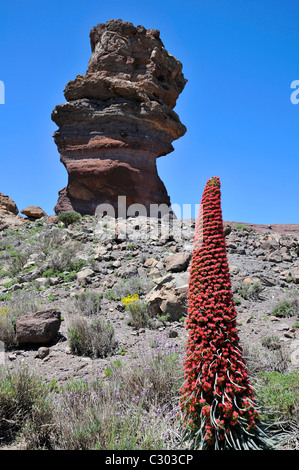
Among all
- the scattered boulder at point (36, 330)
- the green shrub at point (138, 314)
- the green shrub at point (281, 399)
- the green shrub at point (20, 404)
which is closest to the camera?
the green shrub at point (281, 399)

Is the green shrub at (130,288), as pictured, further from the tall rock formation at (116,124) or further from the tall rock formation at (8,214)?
the tall rock formation at (8,214)

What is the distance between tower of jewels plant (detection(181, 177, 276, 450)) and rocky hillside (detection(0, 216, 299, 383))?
5.01 feet

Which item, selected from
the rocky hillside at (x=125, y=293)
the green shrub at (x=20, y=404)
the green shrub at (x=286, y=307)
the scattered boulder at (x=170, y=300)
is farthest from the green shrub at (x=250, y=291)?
the green shrub at (x=20, y=404)

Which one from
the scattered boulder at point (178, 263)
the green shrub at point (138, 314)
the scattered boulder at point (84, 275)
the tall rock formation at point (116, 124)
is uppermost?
the tall rock formation at point (116, 124)

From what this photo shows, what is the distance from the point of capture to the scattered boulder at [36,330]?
214 inches

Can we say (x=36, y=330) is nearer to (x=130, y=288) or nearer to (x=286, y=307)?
(x=130, y=288)

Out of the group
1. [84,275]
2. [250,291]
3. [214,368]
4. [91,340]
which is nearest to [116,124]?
[84,275]

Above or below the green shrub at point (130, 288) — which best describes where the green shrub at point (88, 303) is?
below

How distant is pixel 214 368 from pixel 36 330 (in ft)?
13.1

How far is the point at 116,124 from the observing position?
18547 mm

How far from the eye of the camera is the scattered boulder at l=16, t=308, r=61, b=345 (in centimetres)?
544

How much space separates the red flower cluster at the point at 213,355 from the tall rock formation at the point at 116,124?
1593 centimetres

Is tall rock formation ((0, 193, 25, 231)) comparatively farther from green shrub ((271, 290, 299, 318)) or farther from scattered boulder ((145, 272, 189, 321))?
green shrub ((271, 290, 299, 318))
